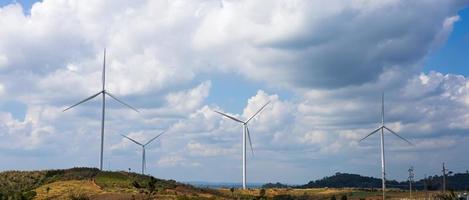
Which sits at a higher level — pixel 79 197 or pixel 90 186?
pixel 90 186

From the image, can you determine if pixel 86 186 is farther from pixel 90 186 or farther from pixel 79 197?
pixel 79 197

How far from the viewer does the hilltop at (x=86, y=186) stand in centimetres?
12169

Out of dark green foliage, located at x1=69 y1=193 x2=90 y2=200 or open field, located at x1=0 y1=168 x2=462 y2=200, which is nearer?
dark green foliage, located at x1=69 y1=193 x2=90 y2=200

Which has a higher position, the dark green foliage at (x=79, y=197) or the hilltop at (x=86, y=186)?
the hilltop at (x=86, y=186)

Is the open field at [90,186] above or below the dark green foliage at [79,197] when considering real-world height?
above

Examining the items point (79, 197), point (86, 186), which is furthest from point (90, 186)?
point (79, 197)

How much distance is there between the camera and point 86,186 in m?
136

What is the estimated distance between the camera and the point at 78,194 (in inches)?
4860

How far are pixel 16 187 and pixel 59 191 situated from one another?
13.0 m

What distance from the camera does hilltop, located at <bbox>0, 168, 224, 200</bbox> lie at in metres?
122

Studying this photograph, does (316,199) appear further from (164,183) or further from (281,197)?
(164,183)

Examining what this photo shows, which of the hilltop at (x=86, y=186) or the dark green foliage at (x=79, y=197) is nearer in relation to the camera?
the dark green foliage at (x=79, y=197)

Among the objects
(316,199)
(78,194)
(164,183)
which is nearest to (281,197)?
(316,199)

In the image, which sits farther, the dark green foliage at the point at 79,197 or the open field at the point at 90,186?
the open field at the point at 90,186
